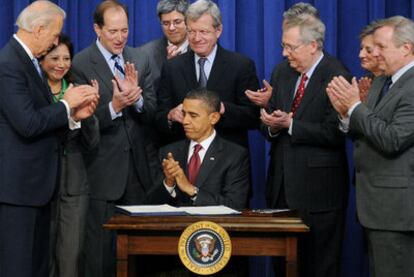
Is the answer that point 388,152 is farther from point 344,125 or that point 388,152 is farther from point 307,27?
point 307,27

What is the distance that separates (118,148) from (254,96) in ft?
2.66

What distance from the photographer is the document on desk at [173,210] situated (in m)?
3.74

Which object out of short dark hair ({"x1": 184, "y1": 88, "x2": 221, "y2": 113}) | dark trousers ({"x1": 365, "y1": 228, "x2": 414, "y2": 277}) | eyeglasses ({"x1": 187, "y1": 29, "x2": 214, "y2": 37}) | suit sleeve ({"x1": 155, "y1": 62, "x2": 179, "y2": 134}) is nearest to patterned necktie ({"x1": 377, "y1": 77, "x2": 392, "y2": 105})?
dark trousers ({"x1": 365, "y1": 228, "x2": 414, "y2": 277})

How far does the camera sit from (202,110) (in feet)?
14.1

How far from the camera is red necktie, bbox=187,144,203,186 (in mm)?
4230

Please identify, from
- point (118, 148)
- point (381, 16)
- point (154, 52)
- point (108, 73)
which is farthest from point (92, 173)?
point (381, 16)

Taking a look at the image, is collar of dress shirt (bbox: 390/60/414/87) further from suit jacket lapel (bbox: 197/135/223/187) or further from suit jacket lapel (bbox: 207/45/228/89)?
suit jacket lapel (bbox: 207/45/228/89)

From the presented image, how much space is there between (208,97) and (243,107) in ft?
1.37

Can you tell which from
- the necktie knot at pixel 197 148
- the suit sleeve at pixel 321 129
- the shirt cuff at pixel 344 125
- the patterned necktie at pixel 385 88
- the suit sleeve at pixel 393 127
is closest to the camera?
the suit sleeve at pixel 393 127

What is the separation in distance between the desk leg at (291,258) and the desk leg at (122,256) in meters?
0.67

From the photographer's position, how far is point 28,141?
397 centimetres

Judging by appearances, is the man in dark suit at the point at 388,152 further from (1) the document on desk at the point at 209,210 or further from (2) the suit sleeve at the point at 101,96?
(2) the suit sleeve at the point at 101,96

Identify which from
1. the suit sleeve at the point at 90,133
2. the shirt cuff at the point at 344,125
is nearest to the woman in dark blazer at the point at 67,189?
the suit sleeve at the point at 90,133

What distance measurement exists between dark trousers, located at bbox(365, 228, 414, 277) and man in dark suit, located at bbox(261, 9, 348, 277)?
2.25 ft
